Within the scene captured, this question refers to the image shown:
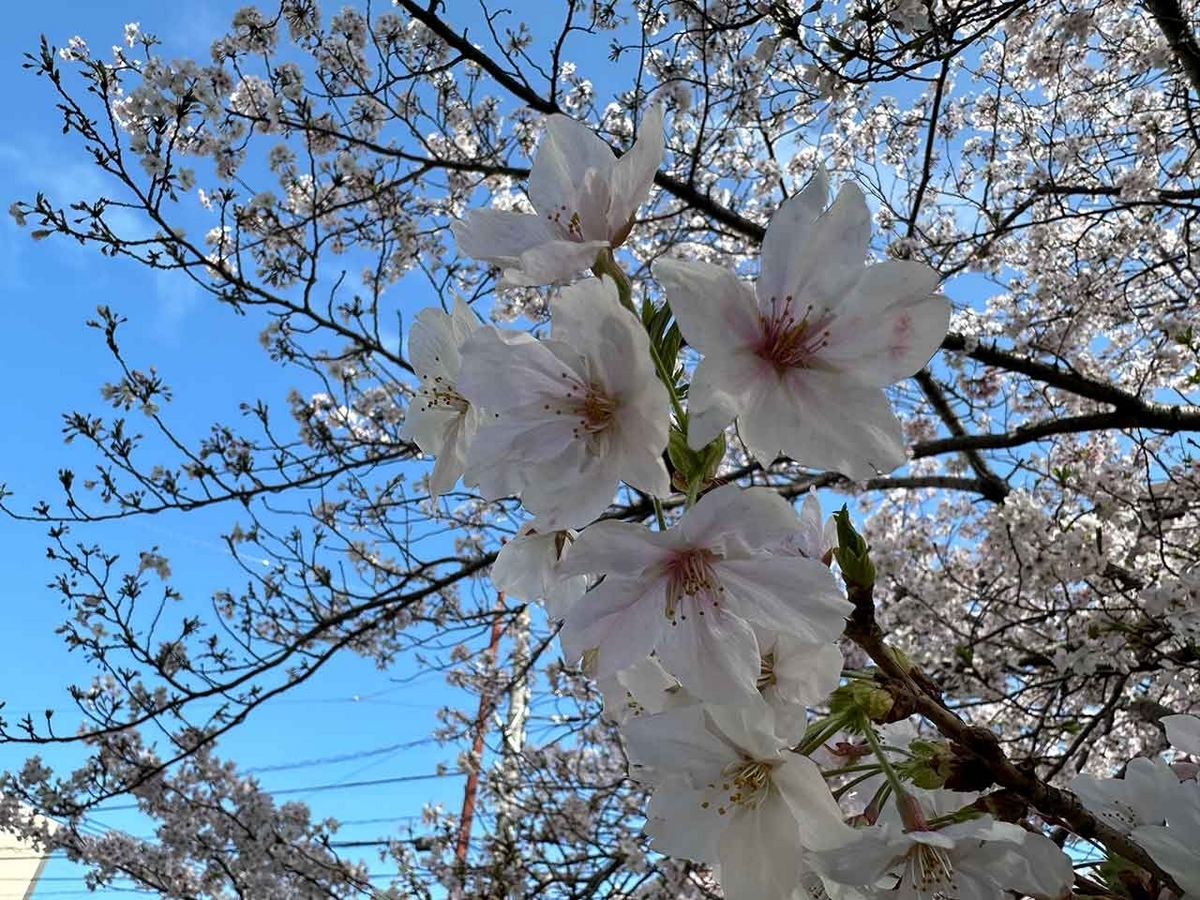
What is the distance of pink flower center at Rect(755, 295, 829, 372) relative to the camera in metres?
0.83

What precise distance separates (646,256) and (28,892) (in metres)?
15.6

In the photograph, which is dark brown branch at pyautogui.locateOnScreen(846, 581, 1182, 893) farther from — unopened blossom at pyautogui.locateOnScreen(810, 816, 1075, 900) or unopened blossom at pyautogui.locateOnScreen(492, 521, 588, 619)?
unopened blossom at pyautogui.locateOnScreen(492, 521, 588, 619)

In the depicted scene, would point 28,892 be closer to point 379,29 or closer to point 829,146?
point 379,29

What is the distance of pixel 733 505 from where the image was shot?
721mm

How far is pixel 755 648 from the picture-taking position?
0.76m

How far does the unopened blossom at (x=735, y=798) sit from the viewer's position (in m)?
0.75

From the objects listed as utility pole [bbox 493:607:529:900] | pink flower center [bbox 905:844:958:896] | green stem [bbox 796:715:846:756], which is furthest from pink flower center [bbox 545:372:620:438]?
utility pole [bbox 493:607:529:900]

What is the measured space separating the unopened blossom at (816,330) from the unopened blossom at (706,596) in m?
0.10

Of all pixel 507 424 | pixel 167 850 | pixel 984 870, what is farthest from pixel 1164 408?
pixel 167 850

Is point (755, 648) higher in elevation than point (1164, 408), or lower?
lower

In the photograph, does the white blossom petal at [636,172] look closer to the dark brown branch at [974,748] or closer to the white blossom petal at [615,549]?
the white blossom petal at [615,549]

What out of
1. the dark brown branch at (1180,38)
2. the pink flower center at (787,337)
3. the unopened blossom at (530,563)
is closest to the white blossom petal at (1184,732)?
the pink flower center at (787,337)

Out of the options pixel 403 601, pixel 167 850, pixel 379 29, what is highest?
pixel 379 29

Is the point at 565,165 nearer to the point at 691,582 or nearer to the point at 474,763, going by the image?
the point at 691,582
